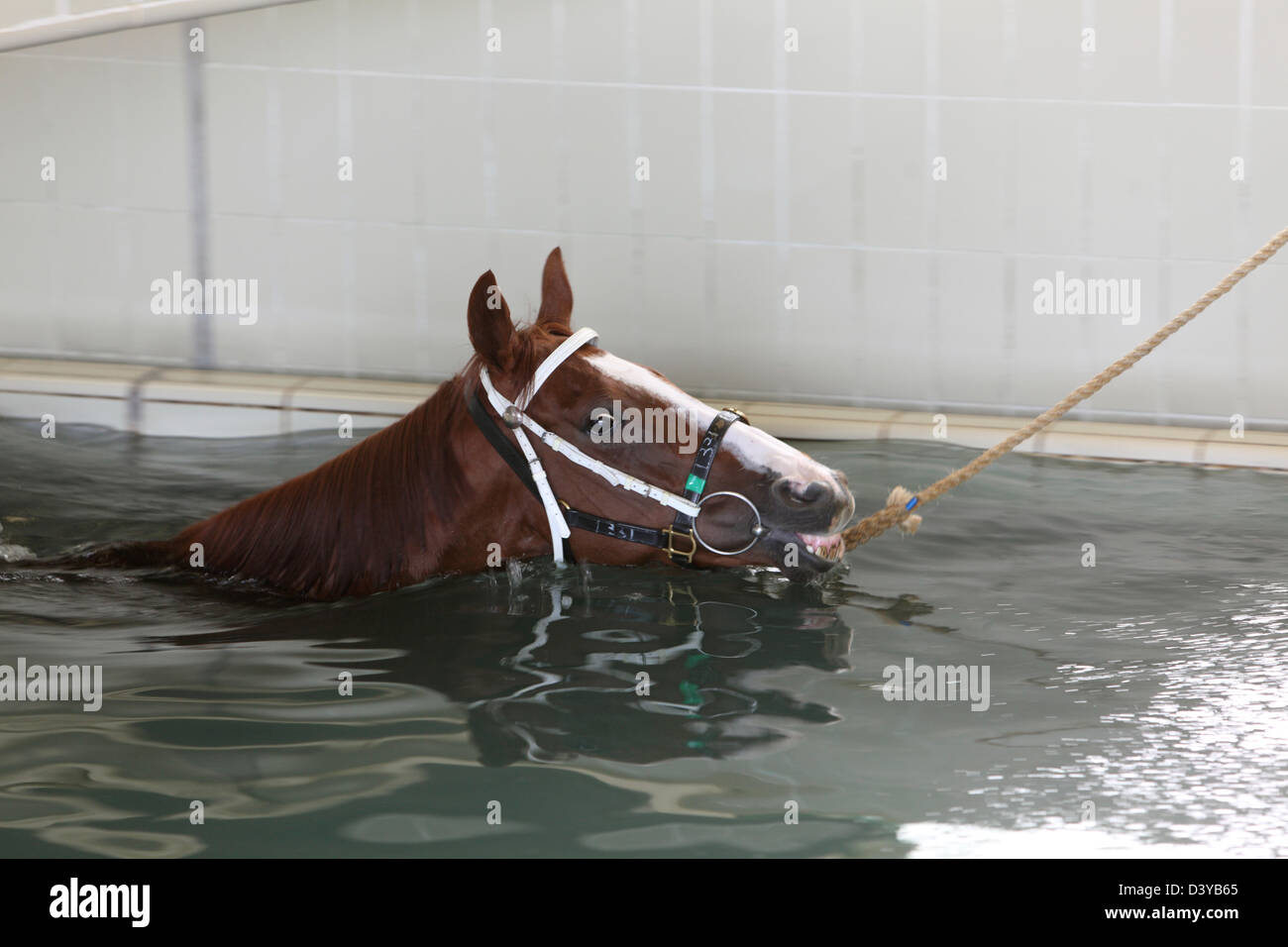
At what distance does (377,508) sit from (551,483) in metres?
0.33

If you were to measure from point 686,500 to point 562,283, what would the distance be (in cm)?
50

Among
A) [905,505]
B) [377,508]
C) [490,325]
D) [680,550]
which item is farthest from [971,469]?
[377,508]

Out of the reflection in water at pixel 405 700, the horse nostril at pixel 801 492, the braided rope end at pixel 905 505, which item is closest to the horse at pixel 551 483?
the horse nostril at pixel 801 492

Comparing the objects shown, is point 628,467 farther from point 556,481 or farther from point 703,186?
point 703,186

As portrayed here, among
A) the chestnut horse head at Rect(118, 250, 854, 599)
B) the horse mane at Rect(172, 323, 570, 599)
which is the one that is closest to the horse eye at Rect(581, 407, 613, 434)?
the chestnut horse head at Rect(118, 250, 854, 599)

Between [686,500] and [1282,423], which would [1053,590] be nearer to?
[686,500]

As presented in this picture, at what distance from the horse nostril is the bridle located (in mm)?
60

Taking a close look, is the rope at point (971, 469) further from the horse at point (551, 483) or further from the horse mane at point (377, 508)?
the horse mane at point (377, 508)

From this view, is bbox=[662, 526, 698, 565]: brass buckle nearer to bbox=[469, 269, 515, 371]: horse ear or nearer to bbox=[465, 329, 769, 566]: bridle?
bbox=[465, 329, 769, 566]: bridle

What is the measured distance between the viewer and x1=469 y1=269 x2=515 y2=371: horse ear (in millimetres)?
2301

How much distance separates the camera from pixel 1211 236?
421 centimetres

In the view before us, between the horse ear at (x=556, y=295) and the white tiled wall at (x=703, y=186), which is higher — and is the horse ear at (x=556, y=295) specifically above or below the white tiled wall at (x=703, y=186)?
below

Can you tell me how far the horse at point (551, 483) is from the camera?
2361 mm
